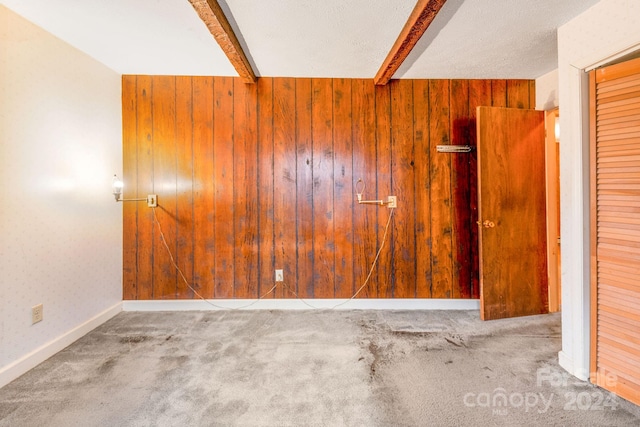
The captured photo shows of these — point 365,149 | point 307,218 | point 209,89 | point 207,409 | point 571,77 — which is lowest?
point 207,409

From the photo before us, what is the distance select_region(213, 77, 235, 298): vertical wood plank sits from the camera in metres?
2.69

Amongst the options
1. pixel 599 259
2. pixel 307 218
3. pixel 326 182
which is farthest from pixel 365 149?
pixel 599 259

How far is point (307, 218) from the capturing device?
2723 millimetres

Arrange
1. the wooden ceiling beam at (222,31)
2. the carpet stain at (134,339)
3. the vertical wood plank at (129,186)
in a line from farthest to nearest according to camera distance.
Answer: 1. the vertical wood plank at (129,186)
2. the carpet stain at (134,339)
3. the wooden ceiling beam at (222,31)

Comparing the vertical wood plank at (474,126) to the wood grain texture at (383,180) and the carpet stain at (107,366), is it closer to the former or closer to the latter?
the wood grain texture at (383,180)

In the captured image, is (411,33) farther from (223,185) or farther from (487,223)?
(223,185)

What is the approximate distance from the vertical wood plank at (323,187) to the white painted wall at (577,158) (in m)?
1.77

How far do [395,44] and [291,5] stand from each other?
83 cm

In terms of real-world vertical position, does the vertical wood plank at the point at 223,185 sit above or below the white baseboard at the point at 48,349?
above

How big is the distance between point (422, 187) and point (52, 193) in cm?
310

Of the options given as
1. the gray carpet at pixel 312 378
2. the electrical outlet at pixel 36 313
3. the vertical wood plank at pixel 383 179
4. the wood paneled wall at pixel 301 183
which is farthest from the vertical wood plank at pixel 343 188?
the electrical outlet at pixel 36 313

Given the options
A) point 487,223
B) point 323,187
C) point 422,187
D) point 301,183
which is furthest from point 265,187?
point 487,223

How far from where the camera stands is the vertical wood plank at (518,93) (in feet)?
8.97

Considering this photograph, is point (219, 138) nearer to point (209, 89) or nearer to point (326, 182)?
point (209, 89)
